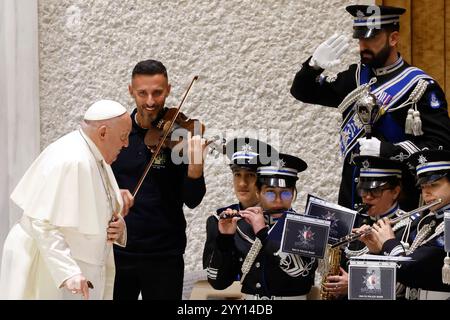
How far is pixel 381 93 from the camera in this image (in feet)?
25.2

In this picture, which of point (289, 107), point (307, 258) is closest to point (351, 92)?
point (307, 258)

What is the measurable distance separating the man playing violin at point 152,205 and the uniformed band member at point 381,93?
2.27ft

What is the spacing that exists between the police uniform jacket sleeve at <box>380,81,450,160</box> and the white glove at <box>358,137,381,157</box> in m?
0.02

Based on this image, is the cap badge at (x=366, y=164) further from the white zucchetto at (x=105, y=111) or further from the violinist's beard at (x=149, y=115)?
the white zucchetto at (x=105, y=111)

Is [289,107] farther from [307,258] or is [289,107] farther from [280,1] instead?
[307,258]

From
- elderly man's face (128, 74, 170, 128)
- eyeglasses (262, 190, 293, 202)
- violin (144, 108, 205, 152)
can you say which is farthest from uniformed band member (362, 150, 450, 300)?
elderly man's face (128, 74, 170, 128)

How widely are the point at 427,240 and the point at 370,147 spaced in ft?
2.16

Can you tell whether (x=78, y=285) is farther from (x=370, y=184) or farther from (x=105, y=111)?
(x=370, y=184)

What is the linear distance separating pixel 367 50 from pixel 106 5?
2062 millimetres

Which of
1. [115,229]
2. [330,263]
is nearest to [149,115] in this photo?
[115,229]

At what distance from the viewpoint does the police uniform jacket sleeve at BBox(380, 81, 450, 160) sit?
7500 millimetres

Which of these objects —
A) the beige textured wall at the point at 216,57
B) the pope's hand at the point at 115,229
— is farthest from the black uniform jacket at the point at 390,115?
the beige textured wall at the point at 216,57

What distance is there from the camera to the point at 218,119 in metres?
9.22
